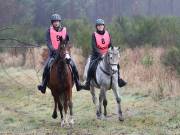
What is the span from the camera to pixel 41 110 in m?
15.3

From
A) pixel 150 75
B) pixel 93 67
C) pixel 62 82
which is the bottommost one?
pixel 150 75

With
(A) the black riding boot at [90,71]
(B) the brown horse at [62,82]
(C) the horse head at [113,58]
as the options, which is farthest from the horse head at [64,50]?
(A) the black riding boot at [90,71]

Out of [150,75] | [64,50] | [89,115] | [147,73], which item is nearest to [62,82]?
[64,50]

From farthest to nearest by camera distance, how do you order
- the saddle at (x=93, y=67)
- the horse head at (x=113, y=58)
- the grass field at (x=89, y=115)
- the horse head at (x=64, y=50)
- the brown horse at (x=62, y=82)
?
the saddle at (x=93, y=67)
the horse head at (x=113, y=58)
the brown horse at (x=62, y=82)
the horse head at (x=64, y=50)
the grass field at (x=89, y=115)

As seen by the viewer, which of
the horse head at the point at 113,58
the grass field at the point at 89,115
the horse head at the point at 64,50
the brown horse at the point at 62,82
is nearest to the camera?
the grass field at the point at 89,115

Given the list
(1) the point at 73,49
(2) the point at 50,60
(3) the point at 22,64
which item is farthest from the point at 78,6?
(2) the point at 50,60

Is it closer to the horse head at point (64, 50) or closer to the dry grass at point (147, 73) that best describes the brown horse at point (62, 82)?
the horse head at point (64, 50)

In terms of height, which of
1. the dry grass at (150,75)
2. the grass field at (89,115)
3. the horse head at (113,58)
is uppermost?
the horse head at (113,58)

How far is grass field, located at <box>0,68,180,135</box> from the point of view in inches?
431

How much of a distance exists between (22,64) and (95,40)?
57.6 feet

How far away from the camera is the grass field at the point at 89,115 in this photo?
35.9 ft

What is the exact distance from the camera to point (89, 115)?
13875 mm

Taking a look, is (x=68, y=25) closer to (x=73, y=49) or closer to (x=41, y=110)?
(x=73, y=49)

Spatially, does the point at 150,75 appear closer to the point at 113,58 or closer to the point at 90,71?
the point at 90,71
